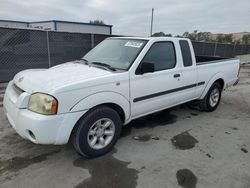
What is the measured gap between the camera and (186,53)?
4348mm

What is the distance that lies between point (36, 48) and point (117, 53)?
525cm

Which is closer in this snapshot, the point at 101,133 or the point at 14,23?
the point at 101,133

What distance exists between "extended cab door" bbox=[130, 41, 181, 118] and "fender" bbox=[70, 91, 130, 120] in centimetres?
16

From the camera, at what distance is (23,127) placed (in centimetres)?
266

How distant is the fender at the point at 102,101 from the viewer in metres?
2.74

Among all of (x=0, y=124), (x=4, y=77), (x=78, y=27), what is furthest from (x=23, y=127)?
(x=78, y=27)

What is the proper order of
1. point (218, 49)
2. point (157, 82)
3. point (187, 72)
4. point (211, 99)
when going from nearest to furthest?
point (157, 82), point (187, 72), point (211, 99), point (218, 49)

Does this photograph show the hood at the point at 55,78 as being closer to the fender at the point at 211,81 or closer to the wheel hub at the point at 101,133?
the wheel hub at the point at 101,133

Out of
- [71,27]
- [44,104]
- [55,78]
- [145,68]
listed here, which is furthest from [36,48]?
[71,27]

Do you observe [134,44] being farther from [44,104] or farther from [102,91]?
[44,104]

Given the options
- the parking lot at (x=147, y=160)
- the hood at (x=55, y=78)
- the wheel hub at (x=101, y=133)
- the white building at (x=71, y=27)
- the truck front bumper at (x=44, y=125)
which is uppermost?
the white building at (x=71, y=27)

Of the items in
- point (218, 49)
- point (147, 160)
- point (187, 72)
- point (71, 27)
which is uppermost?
point (71, 27)

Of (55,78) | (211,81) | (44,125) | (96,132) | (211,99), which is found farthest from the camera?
(211,99)

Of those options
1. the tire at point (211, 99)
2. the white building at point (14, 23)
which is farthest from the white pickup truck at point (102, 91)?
the white building at point (14, 23)
